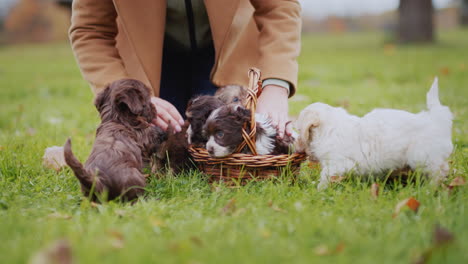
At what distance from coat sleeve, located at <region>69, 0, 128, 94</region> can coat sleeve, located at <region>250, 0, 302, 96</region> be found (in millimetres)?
1372

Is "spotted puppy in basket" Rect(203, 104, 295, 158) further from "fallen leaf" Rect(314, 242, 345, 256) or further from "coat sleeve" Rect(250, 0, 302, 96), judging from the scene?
"fallen leaf" Rect(314, 242, 345, 256)

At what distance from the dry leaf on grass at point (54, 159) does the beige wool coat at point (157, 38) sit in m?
0.75

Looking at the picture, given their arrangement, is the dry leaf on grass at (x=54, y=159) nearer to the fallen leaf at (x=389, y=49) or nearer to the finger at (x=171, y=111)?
the finger at (x=171, y=111)

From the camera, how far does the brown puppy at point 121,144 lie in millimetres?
2838

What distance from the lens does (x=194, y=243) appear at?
6.93ft

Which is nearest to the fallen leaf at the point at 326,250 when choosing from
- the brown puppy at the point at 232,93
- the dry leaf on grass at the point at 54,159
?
the brown puppy at the point at 232,93

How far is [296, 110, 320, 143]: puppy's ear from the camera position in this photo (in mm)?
3420

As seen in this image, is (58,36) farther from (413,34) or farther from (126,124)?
(126,124)

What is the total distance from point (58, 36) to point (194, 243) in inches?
1411

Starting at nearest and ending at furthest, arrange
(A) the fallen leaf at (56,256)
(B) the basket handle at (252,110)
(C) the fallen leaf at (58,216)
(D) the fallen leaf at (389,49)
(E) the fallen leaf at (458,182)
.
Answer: (A) the fallen leaf at (56,256)
(C) the fallen leaf at (58,216)
(E) the fallen leaf at (458,182)
(B) the basket handle at (252,110)
(D) the fallen leaf at (389,49)

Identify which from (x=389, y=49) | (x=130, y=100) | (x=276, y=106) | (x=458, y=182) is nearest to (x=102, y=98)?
(x=130, y=100)

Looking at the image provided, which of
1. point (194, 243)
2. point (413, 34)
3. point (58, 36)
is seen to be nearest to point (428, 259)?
point (194, 243)

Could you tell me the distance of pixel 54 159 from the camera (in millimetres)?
3795

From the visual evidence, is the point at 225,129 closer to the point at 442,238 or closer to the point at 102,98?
the point at 102,98
